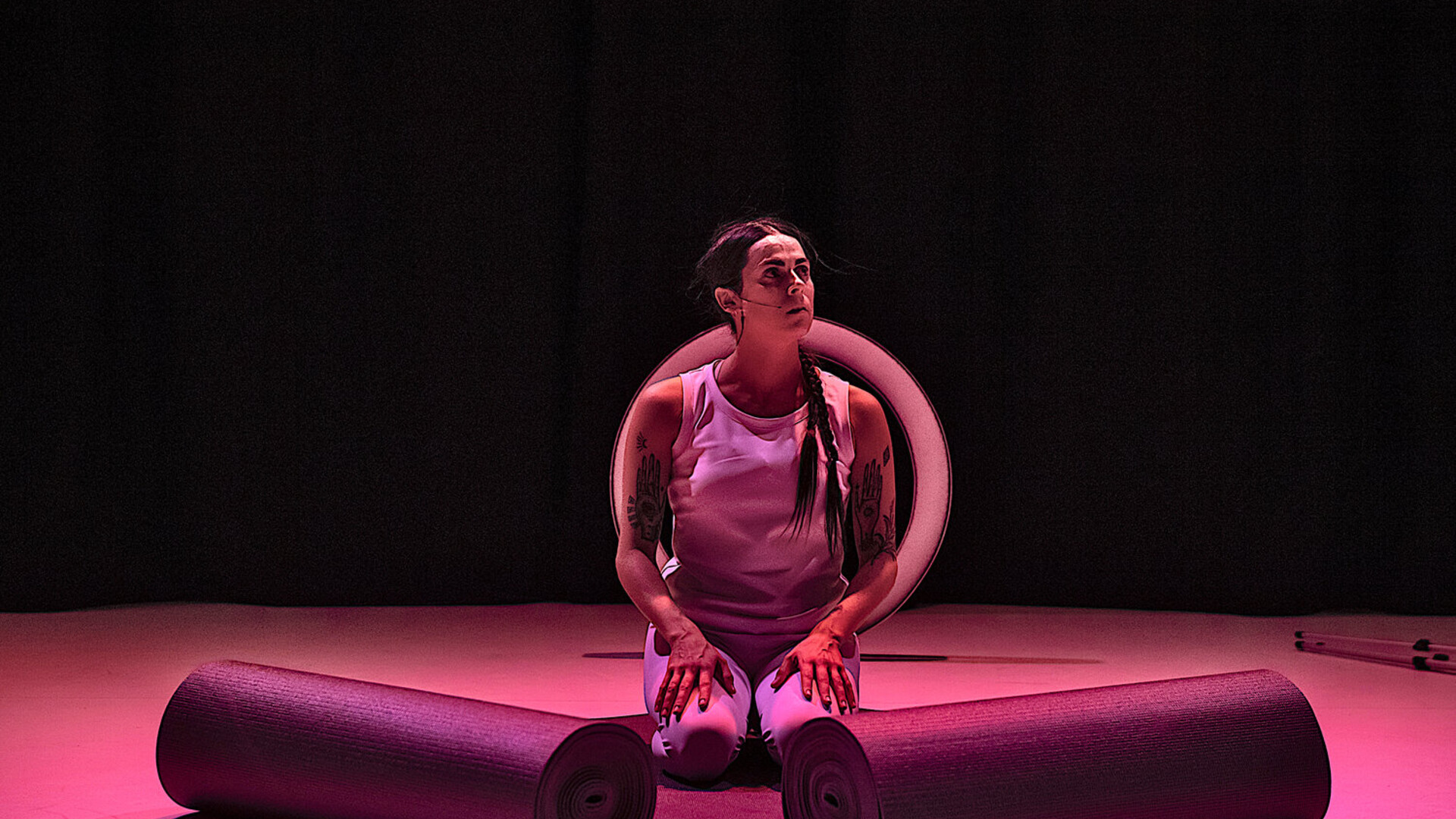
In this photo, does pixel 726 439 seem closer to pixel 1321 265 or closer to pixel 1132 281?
pixel 1132 281

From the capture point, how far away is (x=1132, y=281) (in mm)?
3752

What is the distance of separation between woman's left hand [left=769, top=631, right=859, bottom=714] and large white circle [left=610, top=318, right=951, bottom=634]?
1.08 m

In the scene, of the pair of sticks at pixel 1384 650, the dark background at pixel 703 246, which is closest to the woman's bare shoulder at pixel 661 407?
the dark background at pixel 703 246

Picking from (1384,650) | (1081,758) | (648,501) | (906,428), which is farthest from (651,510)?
(1384,650)

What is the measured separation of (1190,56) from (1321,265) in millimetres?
725

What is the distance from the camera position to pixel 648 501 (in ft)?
6.63

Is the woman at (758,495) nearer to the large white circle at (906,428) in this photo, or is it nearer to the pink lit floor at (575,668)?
the pink lit floor at (575,668)

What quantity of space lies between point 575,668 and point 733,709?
3.75ft

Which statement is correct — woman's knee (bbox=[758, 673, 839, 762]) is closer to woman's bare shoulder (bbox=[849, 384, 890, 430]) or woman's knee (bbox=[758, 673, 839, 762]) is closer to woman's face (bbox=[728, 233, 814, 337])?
woman's bare shoulder (bbox=[849, 384, 890, 430])

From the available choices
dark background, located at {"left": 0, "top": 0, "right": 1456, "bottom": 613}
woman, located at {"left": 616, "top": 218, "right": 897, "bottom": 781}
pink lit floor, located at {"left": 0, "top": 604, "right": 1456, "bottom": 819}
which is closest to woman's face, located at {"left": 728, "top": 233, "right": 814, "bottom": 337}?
woman, located at {"left": 616, "top": 218, "right": 897, "bottom": 781}

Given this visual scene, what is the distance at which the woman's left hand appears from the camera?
182 cm

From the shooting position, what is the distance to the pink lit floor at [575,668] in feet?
6.48

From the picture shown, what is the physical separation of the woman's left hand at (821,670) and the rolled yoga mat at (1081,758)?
0.61ft

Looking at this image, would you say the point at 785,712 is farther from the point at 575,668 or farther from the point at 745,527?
the point at 575,668
